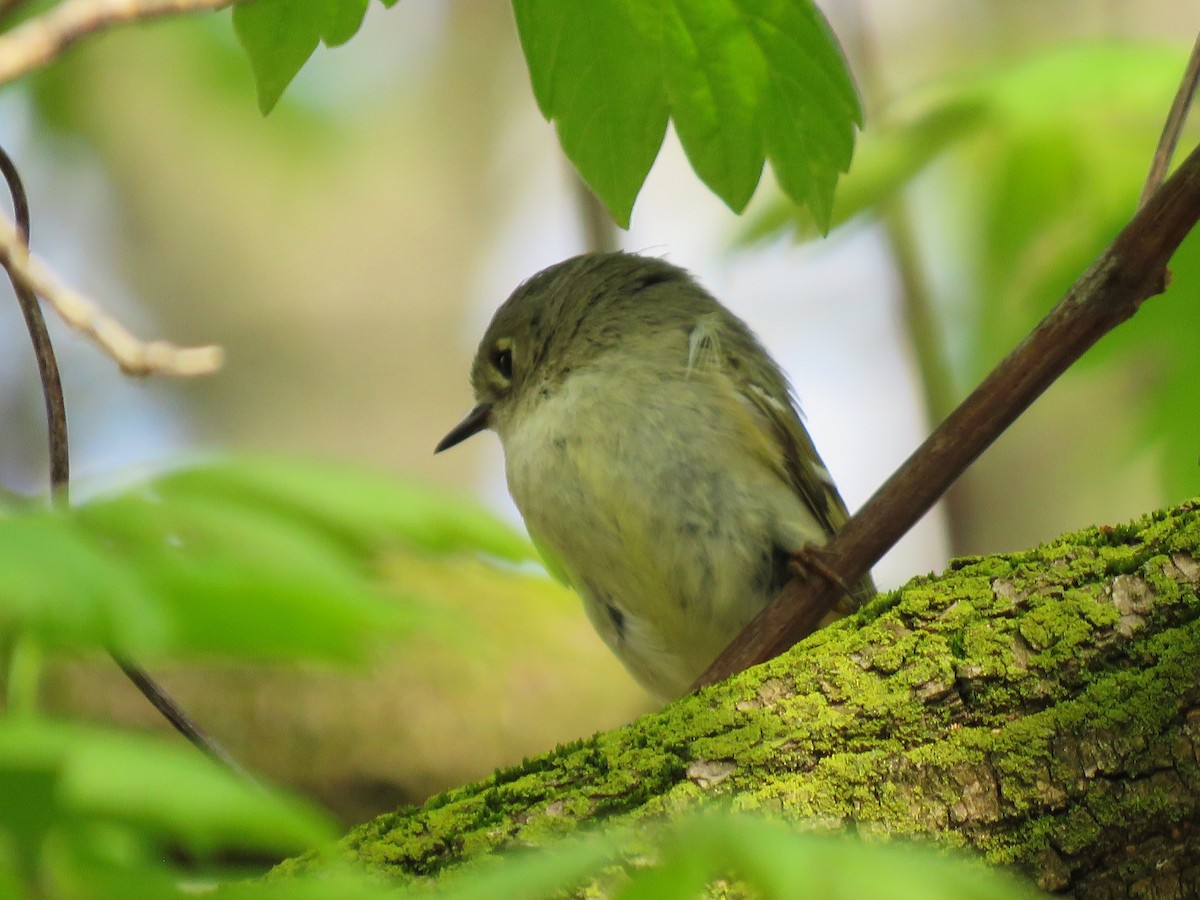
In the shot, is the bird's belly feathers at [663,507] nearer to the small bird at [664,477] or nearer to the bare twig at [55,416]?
the small bird at [664,477]

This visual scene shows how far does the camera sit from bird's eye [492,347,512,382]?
169 inches

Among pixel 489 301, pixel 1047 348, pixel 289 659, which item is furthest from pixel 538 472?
pixel 489 301

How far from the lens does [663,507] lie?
3467 mm

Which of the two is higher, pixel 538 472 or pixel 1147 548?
pixel 1147 548

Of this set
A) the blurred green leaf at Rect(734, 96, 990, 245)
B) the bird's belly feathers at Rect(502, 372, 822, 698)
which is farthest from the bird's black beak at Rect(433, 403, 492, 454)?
the blurred green leaf at Rect(734, 96, 990, 245)

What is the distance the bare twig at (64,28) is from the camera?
975 millimetres

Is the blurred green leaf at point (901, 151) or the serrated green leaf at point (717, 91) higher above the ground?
the blurred green leaf at point (901, 151)

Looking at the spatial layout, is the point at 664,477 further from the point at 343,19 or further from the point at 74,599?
the point at 74,599

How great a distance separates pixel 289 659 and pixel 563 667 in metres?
4.47

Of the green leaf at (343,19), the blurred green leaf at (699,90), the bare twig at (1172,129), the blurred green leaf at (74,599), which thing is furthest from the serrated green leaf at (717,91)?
the blurred green leaf at (74,599)

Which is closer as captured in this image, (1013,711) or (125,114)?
(1013,711)

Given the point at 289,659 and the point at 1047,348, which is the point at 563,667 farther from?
the point at 289,659

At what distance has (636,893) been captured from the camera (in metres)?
0.94

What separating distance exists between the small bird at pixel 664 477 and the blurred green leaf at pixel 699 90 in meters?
1.37
